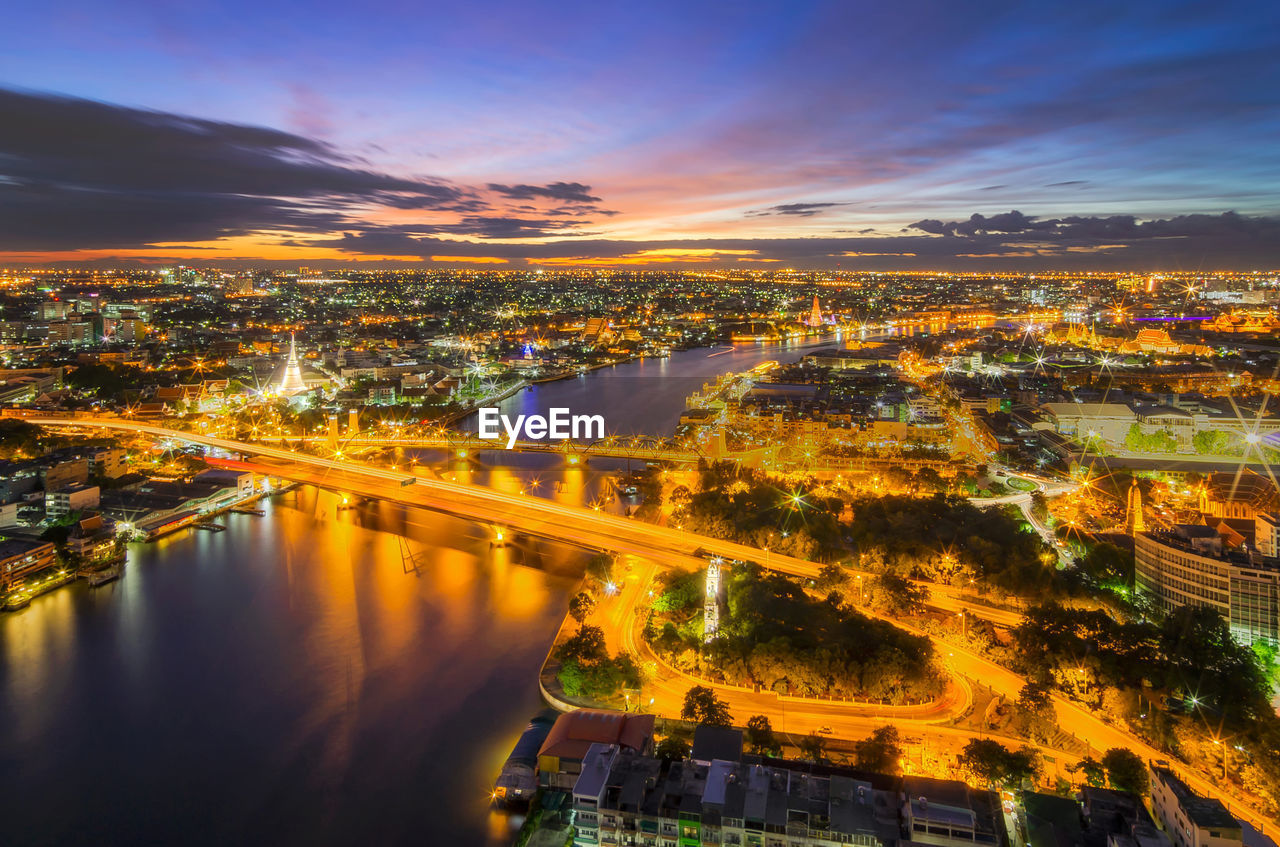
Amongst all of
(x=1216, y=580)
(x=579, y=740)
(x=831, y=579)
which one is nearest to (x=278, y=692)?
(x=579, y=740)

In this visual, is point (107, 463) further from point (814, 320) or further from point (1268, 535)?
point (814, 320)

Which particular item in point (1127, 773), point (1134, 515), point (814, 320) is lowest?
point (1127, 773)

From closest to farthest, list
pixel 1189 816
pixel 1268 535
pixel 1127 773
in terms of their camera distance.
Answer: pixel 1189 816 < pixel 1127 773 < pixel 1268 535

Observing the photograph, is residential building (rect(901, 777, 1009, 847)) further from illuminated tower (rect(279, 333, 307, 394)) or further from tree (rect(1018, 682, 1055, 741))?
illuminated tower (rect(279, 333, 307, 394))

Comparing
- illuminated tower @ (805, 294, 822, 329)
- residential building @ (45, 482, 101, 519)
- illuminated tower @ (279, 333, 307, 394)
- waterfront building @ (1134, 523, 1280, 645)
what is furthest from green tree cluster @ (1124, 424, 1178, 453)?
illuminated tower @ (805, 294, 822, 329)

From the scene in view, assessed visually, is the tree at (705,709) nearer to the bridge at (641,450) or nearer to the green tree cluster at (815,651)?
the green tree cluster at (815,651)

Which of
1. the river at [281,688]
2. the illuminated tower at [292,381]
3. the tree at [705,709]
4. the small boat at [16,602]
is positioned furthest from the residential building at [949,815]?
the illuminated tower at [292,381]
